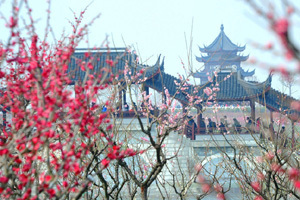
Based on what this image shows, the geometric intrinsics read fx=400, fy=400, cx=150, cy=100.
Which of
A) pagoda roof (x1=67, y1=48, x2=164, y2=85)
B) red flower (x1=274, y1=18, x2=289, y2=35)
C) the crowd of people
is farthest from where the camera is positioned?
the crowd of people

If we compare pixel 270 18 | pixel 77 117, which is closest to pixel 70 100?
pixel 77 117

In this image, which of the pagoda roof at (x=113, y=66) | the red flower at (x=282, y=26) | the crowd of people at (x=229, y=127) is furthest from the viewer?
the crowd of people at (x=229, y=127)

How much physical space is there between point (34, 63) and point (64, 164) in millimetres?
788

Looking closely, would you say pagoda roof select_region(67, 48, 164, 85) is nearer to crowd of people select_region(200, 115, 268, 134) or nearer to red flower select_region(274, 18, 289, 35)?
red flower select_region(274, 18, 289, 35)

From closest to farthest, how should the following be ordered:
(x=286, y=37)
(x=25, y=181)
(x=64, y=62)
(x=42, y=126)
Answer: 1. (x=286, y=37)
2. (x=42, y=126)
3. (x=25, y=181)
4. (x=64, y=62)

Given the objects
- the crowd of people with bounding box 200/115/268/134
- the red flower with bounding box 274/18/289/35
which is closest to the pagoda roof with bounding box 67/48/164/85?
the red flower with bounding box 274/18/289/35

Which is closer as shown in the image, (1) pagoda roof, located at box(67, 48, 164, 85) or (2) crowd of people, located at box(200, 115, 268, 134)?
(1) pagoda roof, located at box(67, 48, 164, 85)

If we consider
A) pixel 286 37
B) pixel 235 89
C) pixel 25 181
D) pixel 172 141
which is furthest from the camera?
pixel 235 89

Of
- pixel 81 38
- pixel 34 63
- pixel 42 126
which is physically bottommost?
pixel 42 126

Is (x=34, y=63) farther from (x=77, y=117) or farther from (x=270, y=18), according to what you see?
(x=270, y=18)

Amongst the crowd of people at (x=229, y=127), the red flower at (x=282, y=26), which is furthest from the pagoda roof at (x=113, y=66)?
the crowd of people at (x=229, y=127)

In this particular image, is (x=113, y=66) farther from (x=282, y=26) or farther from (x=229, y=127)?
(x=229, y=127)

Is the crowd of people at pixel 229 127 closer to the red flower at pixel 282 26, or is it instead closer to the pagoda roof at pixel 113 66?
the pagoda roof at pixel 113 66

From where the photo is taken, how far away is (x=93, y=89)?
2.79 m
